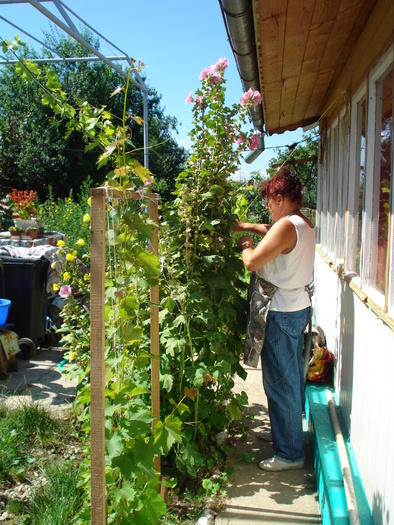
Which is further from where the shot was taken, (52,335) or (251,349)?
(52,335)

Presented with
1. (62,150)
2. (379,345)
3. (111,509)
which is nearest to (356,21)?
(379,345)

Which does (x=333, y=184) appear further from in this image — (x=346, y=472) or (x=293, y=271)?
(x=346, y=472)

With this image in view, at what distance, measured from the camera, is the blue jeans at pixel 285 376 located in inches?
117

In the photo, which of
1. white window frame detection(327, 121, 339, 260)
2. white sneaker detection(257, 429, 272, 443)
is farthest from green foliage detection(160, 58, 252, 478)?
white window frame detection(327, 121, 339, 260)

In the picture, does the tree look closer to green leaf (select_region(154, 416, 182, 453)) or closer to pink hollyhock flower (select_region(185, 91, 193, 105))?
pink hollyhock flower (select_region(185, 91, 193, 105))

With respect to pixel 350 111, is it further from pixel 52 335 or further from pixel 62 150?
pixel 62 150

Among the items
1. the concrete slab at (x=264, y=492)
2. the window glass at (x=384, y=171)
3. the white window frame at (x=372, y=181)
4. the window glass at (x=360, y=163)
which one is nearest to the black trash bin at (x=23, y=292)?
the concrete slab at (x=264, y=492)

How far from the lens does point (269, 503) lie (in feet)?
8.97

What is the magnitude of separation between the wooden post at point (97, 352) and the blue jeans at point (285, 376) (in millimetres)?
1443

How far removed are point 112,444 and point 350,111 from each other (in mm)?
2677

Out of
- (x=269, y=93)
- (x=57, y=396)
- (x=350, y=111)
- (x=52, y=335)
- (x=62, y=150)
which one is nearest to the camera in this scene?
(x=350, y=111)

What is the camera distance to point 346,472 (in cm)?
239

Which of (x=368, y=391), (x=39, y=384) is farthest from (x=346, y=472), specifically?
(x=39, y=384)

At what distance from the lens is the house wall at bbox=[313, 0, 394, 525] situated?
195 centimetres
